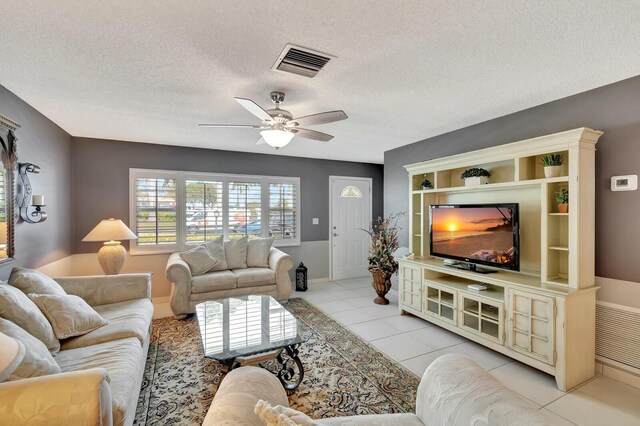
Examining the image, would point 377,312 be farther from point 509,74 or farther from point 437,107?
point 509,74

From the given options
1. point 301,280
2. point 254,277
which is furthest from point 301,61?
point 301,280

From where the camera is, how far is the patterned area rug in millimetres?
2127

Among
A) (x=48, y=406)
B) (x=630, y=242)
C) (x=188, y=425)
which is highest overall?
(x=630, y=242)

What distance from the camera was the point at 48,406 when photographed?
1170mm

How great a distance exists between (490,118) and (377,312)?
2.83 m

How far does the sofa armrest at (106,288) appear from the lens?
2.83m

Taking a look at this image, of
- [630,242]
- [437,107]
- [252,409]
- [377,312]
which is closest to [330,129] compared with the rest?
[437,107]

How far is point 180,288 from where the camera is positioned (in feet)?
12.8

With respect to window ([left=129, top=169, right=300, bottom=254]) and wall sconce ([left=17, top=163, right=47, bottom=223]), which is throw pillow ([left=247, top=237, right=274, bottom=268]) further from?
wall sconce ([left=17, top=163, right=47, bottom=223])

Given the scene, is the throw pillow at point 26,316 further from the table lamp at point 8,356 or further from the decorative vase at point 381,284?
the decorative vase at point 381,284

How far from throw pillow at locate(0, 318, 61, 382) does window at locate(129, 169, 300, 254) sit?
3.27 meters

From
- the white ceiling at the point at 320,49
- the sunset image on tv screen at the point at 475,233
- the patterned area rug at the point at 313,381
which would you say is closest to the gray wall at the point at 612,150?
the white ceiling at the point at 320,49

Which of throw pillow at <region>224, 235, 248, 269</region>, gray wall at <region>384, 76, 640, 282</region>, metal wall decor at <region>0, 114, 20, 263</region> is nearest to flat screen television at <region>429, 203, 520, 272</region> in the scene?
gray wall at <region>384, 76, 640, 282</region>

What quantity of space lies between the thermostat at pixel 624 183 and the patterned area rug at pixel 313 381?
2322 mm
